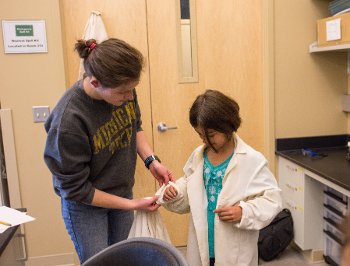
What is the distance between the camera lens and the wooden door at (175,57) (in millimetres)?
2570

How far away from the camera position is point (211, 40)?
2688mm

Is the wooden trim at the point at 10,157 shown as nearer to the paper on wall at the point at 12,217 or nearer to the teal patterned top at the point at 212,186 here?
the paper on wall at the point at 12,217

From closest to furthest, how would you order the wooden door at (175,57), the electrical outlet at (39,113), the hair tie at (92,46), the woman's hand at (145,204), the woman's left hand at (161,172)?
1. the hair tie at (92,46)
2. the woman's hand at (145,204)
3. the woman's left hand at (161,172)
4. the electrical outlet at (39,113)
5. the wooden door at (175,57)

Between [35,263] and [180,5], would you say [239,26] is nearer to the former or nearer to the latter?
[180,5]

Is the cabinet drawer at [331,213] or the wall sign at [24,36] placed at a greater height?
the wall sign at [24,36]

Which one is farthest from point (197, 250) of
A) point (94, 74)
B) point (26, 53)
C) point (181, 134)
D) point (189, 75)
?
point (26, 53)

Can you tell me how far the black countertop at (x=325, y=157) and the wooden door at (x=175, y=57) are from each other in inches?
9.3

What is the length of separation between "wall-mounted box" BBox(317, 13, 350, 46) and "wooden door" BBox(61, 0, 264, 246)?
427mm

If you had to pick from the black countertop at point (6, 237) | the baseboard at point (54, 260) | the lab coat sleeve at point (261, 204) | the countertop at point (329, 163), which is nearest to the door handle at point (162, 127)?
the countertop at point (329, 163)

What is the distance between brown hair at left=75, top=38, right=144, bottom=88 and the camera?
4.08ft

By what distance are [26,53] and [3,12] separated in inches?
11.0

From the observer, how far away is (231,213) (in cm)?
137

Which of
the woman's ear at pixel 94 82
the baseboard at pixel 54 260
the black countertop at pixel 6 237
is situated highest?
the woman's ear at pixel 94 82

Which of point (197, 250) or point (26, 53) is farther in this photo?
point (26, 53)
